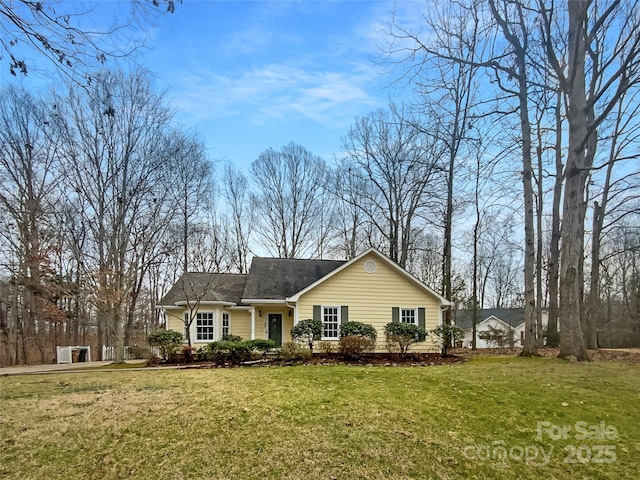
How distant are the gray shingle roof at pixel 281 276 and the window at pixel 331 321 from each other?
2.28m

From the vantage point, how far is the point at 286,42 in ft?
30.8

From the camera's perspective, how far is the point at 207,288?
18.5m

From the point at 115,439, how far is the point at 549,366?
30.4 ft

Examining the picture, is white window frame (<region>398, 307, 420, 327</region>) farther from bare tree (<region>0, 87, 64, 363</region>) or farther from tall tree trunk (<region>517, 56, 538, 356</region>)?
bare tree (<region>0, 87, 64, 363</region>)

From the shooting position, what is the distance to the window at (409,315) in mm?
16984

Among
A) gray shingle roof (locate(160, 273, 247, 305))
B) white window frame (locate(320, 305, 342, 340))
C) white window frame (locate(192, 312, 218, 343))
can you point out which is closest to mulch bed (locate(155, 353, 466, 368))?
white window frame (locate(320, 305, 342, 340))

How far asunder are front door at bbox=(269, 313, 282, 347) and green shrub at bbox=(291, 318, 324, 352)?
3143 millimetres

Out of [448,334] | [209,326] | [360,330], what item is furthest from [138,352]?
[448,334]

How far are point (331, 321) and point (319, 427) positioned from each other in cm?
1103

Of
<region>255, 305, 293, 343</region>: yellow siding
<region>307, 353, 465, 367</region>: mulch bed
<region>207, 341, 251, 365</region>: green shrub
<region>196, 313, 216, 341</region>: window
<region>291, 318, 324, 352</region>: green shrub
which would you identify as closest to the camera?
<region>307, 353, 465, 367</region>: mulch bed

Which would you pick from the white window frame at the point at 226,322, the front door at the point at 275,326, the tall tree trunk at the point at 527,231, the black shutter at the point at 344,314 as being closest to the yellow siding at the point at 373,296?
the black shutter at the point at 344,314

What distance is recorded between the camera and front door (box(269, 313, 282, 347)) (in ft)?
60.7

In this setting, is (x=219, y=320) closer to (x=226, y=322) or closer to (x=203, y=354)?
(x=226, y=322)

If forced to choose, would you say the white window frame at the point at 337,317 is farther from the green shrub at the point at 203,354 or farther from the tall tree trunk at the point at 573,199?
the tall tree trunk at the point at 573,199
